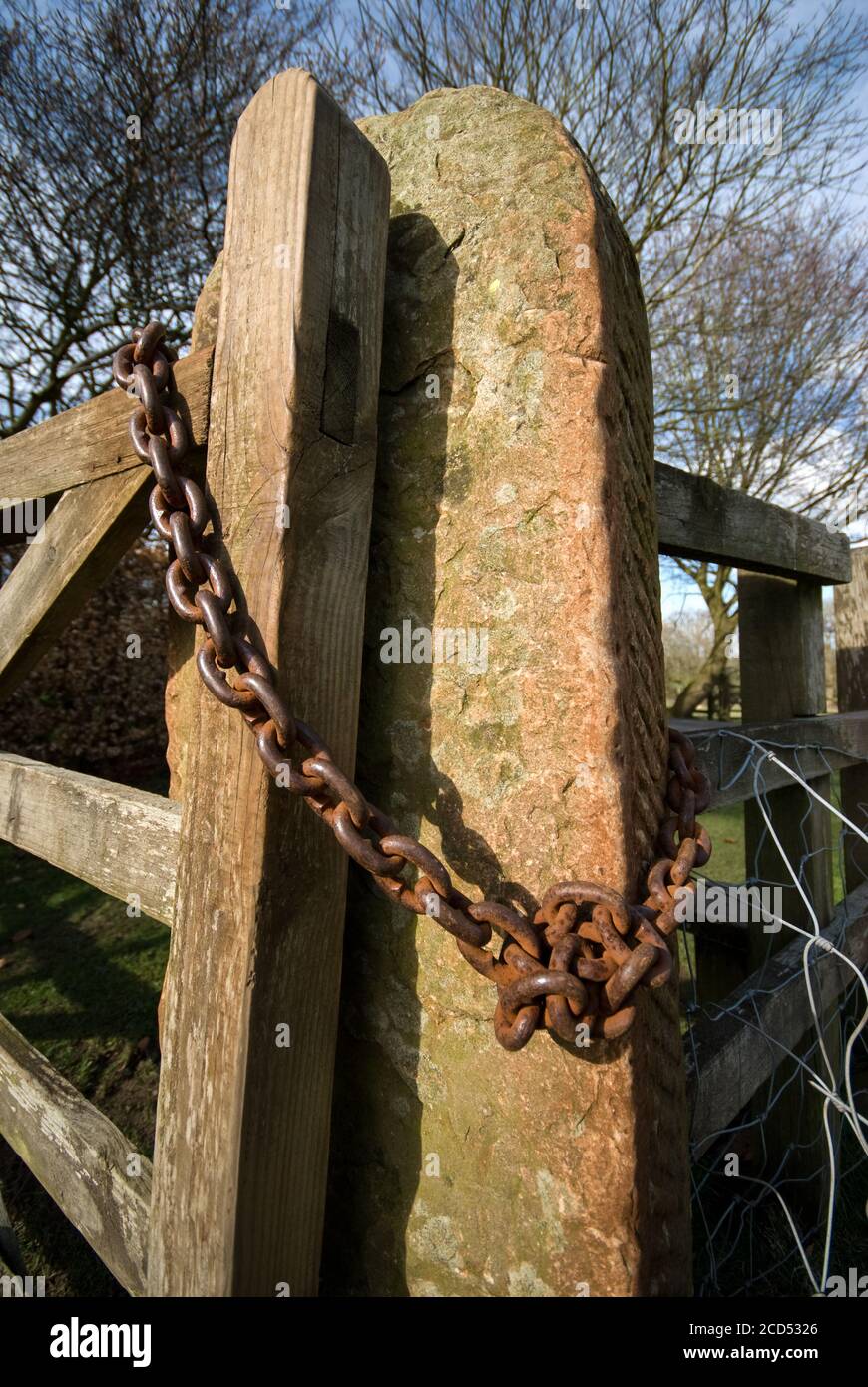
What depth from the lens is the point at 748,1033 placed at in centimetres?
191

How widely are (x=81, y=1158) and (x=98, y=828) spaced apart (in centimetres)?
68

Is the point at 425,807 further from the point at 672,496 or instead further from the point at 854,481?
the point at 854,481

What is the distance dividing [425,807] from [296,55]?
10.5m

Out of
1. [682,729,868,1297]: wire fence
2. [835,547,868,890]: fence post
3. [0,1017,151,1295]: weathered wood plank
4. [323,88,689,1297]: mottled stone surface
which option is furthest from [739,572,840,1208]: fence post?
[0,1017,151,1295]: weathered wood plank

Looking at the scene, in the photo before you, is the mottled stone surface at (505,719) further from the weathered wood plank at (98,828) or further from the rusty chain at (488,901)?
the weathered wood plank at (98,828)

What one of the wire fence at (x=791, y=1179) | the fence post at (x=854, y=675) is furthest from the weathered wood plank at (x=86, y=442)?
the fence post at (x=854, y=675)

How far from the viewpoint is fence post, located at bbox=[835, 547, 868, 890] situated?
3283mm

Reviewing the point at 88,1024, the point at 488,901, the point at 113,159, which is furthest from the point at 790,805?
the point at 113,159

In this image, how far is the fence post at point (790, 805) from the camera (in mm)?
2664

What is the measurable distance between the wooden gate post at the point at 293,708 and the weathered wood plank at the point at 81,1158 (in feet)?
0.59

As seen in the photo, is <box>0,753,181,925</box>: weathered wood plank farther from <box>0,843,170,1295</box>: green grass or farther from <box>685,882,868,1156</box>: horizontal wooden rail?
<box>0,843,170,1295</box>: green grass

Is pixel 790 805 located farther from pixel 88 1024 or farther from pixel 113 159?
pixel 113 159
